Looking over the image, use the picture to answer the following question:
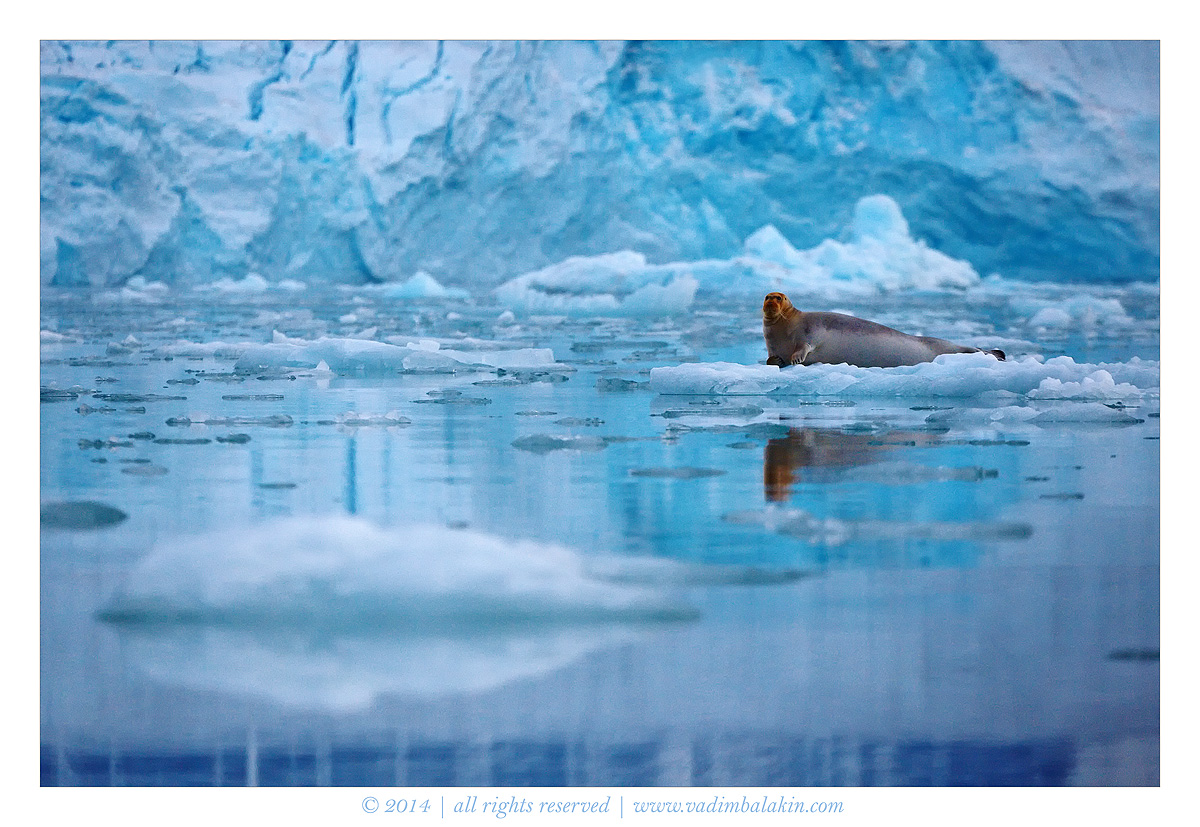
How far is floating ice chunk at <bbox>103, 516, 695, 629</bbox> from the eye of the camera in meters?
2.95

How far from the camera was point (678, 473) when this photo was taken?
3.95 metres

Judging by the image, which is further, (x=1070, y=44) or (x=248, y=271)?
(x=248, y=271)

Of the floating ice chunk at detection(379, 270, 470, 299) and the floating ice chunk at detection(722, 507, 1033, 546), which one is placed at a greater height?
the floating ice chunk at detection(379, 270, 470, 299)

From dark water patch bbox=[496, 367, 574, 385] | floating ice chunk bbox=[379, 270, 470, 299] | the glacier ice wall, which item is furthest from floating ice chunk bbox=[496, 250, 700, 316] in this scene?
dark water patch bbox=[496, 367, 574, 385]

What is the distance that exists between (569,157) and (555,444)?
6.51 metres

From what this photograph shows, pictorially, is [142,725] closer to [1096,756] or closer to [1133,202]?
[1096,756]

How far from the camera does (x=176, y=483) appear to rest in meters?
3.93

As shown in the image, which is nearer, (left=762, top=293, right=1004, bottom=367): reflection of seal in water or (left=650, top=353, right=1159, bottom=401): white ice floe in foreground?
(left=650, top=353, right=1159, bottom=401): white ice floe in foreground

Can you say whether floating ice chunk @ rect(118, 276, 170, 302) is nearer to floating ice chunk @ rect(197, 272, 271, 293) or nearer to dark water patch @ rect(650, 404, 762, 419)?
floating ice chunk @ rect(197, 272, 271, 293)

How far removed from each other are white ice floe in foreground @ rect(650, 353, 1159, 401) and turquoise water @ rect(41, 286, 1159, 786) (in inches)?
30.1

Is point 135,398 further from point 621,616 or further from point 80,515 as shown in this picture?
point 621,616

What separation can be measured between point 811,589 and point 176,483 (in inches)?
79.5

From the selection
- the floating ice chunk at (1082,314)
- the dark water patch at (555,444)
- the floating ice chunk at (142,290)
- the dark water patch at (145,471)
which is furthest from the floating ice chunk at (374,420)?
the floating ice chunk at (142,290)

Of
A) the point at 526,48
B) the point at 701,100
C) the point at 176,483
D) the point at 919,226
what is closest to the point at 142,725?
the point at 176,483
